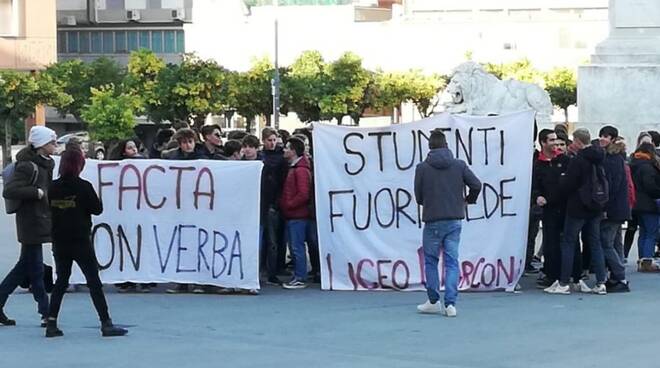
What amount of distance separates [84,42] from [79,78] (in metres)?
30.9

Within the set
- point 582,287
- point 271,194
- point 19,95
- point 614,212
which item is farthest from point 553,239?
point 19,95

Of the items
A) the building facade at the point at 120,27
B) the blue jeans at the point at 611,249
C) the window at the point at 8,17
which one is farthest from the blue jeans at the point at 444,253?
the building facade at the point at 120,27

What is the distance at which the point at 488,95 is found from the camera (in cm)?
2664

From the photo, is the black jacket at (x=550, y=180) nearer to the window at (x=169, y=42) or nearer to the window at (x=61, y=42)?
the window at (x=169, y=42)

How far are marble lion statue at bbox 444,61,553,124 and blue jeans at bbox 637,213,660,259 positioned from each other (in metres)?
9.10

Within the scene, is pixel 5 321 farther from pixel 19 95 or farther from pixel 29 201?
pixel 19 95

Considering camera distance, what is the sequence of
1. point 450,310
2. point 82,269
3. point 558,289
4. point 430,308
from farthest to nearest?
point 558,289 → point 430,308 → point 450,310 → point 82,269

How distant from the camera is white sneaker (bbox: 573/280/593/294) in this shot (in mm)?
14734

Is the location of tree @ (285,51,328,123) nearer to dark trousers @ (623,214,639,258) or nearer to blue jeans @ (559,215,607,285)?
dark trousers @ (623,214,639,258)

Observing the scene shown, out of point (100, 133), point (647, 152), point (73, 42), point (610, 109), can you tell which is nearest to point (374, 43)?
point (73, 42)

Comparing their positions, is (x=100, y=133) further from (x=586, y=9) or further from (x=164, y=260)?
(x=164, y=260)

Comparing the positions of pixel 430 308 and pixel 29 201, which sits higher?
pixel 29 201

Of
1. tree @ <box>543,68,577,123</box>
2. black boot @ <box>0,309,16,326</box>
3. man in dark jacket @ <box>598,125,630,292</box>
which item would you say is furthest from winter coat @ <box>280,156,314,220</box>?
tree @ <box>543,68,577,123</box>

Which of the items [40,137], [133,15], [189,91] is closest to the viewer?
[40,137]
